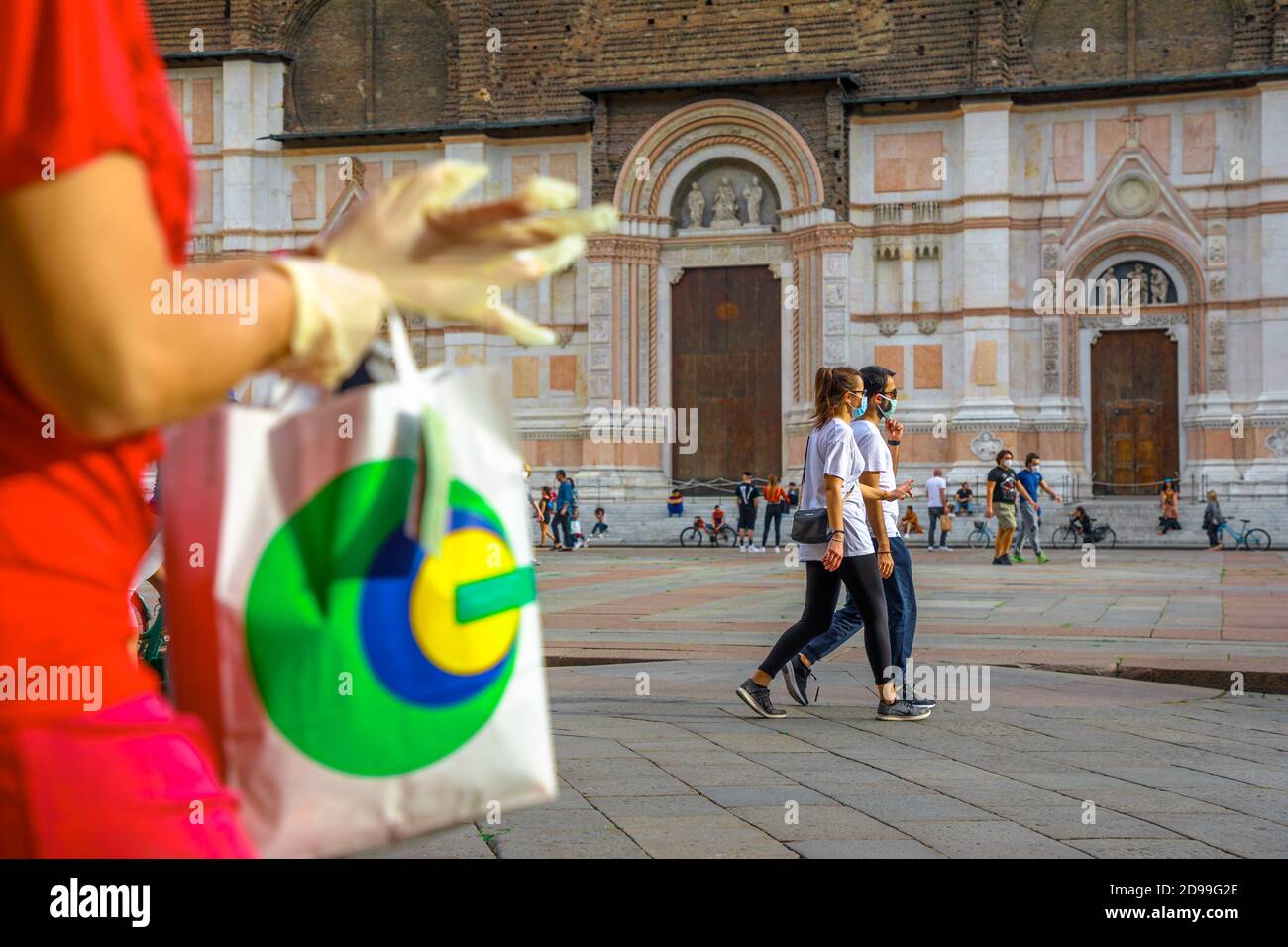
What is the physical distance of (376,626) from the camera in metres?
1.75

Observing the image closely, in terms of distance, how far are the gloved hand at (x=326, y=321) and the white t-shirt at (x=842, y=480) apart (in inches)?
275

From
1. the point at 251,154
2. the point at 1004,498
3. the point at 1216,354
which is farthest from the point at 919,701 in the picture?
the point at 251,154

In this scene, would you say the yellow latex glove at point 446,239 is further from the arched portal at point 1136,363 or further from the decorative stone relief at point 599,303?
the decorative stone relief at point 599,303

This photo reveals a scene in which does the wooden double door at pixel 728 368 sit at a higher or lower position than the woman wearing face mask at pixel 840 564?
higher

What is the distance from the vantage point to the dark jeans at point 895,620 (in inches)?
356

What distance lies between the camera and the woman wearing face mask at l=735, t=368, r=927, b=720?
874 centimetres

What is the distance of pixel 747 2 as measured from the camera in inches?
1374

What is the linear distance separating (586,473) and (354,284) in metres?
33.1

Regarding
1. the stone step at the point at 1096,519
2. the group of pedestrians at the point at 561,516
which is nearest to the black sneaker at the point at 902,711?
the group of pedestrians at the point at 561,516

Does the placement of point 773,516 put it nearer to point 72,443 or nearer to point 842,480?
point 842,480

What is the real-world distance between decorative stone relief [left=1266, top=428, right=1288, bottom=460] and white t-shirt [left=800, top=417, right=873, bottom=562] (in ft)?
83.0

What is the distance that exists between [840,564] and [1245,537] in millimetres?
23142
